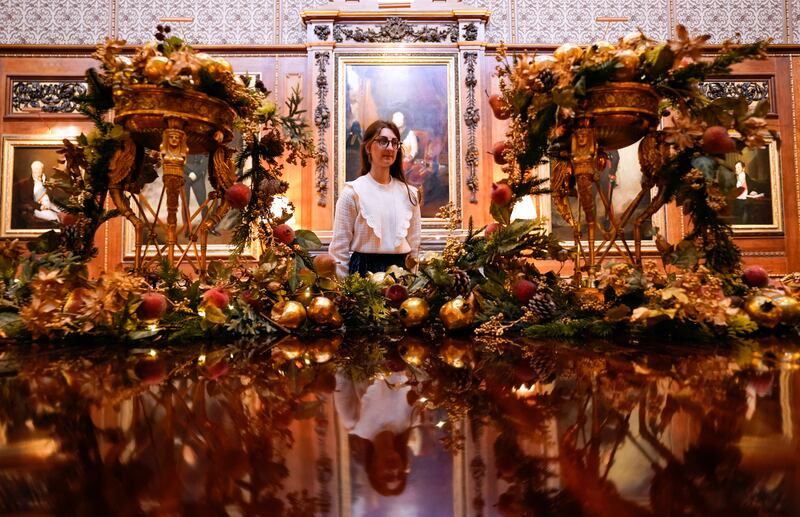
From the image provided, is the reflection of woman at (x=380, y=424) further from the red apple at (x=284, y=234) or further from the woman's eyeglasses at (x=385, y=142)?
the woman's eyeglasses at (x=385, y=142)

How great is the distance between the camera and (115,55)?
4.66 feet

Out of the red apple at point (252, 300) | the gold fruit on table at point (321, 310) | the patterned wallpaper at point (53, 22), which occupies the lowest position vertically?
the gold fruit on table at point (321, 310)

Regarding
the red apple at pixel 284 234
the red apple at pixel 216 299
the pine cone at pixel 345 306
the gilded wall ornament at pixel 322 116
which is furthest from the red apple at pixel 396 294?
the gilded wall ornament at pixel 322 116

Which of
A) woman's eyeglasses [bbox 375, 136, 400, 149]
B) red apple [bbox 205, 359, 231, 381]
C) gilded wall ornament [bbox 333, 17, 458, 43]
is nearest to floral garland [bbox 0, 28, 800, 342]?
Answer: red apple [bbox 205, 359, 231, 381]

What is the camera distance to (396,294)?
1479mm

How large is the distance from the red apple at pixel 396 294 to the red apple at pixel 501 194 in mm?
375

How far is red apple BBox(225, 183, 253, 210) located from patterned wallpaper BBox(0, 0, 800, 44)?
4459mm

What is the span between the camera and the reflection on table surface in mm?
328

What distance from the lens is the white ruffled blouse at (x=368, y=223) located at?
7.61ft

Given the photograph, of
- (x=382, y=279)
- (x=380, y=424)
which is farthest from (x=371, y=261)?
(x=380, y=424)

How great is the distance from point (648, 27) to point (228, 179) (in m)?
5.49

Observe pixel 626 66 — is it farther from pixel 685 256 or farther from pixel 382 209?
pixel 382 209

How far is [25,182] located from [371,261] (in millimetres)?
4704

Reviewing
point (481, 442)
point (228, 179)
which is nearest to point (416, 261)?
point (228, 179)
